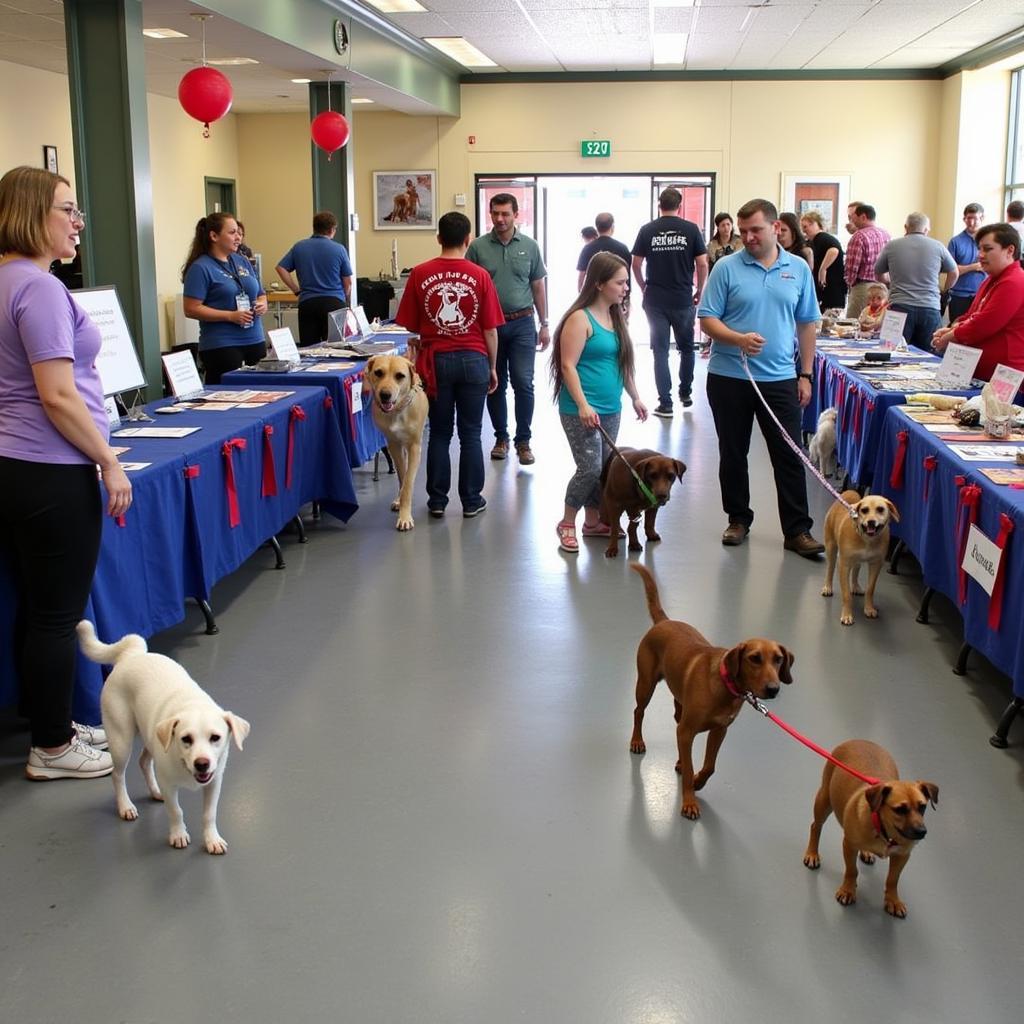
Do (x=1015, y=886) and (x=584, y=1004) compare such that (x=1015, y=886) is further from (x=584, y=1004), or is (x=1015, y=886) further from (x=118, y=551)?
(x=118, y=551)

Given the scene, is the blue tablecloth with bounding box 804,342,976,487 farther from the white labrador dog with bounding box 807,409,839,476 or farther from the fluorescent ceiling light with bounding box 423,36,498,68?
the fluorescent ceiling light with bounding box 423,36,498,68

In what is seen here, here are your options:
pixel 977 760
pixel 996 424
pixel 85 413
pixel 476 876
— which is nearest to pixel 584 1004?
pixel 476 876

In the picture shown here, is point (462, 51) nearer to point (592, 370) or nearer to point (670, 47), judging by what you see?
point (670, 47)

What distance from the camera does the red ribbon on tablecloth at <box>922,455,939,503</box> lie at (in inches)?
161

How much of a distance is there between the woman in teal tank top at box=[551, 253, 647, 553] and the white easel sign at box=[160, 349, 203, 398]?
1630mm

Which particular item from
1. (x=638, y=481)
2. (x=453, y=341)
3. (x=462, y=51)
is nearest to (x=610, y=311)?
(x=638, y=481)

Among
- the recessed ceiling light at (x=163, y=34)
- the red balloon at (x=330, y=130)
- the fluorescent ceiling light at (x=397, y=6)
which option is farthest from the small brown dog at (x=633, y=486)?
the fluorescent ceiling light at (x=397, y=6)

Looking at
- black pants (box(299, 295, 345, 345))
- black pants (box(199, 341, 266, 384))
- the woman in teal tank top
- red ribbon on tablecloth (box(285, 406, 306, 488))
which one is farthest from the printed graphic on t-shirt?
black pants (box(299, 295, 345, 345))

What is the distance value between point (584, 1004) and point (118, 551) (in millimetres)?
1919

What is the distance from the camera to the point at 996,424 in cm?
431

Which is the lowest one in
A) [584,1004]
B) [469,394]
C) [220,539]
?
[584,1004]

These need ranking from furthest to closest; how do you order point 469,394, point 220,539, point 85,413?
point 469,394
point 220,539
point 85,413

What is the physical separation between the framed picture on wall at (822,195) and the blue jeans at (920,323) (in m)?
6.82

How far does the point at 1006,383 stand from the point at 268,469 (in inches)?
116
